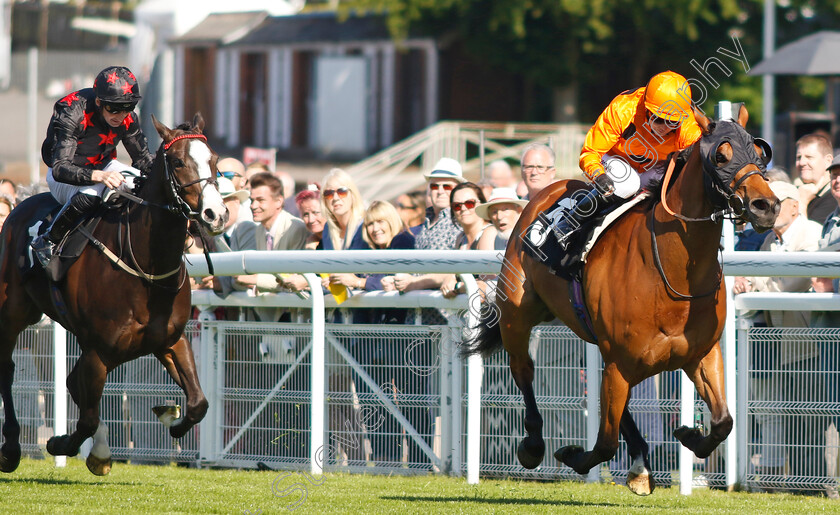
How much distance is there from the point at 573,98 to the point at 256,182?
740 inches

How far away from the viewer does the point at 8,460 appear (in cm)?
691

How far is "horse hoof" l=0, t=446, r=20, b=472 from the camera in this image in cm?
689

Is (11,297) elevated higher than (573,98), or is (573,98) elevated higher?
(573,98)

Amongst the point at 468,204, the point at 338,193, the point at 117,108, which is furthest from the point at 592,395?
the point at 117,108

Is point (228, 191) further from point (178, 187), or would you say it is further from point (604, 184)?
point (604, 184)

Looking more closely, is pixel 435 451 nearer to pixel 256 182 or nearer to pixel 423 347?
pixel 423 347

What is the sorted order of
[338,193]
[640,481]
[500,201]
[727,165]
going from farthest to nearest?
[338,193]
[500,201]
[640,481]
[727,165]

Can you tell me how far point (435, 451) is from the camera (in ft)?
23.9

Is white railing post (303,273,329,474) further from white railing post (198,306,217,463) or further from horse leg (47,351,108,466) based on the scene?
horse leg (47,351,108,466)

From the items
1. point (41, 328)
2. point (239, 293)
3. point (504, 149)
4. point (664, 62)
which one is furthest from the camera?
point (664, 62)

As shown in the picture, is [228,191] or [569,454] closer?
[569,454]

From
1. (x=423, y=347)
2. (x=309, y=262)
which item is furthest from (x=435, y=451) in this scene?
(x=309, y=262)

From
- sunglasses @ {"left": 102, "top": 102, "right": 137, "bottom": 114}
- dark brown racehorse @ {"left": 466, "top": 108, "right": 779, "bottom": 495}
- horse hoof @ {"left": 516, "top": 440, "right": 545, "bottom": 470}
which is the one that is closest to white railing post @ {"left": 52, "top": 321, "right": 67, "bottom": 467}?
sunglasses @ {"left": 102, "top": 102, "right": 137, "bottom": 114}

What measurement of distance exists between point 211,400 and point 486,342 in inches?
85.0
